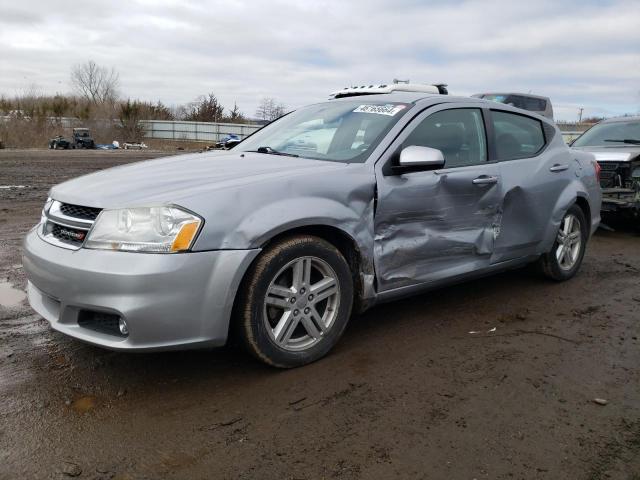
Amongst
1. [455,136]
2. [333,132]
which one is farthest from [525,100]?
[333,132]

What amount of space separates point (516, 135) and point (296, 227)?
2498 mm

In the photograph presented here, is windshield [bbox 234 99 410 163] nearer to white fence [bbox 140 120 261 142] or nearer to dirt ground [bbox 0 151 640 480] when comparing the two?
dirt ground [bbox 0 151 640 480]

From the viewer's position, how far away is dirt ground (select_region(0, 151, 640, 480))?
236cm

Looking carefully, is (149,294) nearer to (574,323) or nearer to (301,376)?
(301,376)

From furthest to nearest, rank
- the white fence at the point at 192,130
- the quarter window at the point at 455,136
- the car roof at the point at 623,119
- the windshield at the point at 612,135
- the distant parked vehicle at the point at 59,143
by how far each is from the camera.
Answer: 1. the white fence at the point at 192,130
2. the distant parked vehicle at the point at 59,143
3. the car roof at the point at 623,119
4. the windshield at the point at 612,135
5. the quarter window at the point at 455,136

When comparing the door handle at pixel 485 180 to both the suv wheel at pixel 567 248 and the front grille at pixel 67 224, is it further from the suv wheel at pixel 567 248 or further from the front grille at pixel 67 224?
the front grille at pixel 67 224

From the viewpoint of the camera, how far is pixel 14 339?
3.56 m

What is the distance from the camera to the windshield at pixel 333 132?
372cm

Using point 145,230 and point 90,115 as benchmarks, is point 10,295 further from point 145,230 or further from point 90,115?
point 90,115

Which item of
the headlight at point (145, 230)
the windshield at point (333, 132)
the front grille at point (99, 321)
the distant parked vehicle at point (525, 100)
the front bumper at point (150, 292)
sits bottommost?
the front grille at point (99, 321)

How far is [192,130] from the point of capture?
4466cm

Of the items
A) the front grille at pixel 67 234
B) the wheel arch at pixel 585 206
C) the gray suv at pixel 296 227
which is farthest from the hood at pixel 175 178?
the wheel arch at pixel 585 206

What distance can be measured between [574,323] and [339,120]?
2325 mm

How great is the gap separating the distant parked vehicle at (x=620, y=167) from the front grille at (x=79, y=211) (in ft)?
22.6
